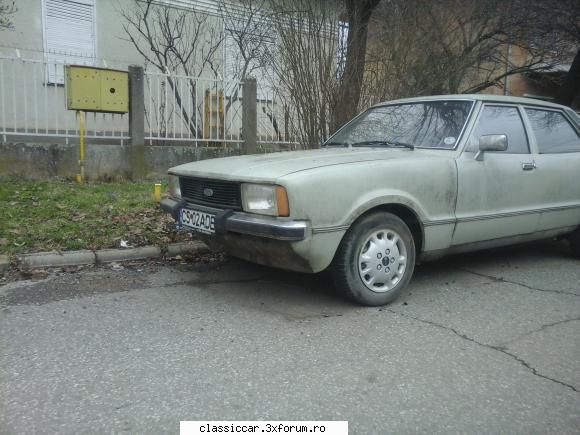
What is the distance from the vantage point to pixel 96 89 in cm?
752

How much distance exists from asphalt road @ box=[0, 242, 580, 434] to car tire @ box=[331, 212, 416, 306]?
0.50 feet

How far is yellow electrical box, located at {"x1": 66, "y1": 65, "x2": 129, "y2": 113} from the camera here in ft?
24.0

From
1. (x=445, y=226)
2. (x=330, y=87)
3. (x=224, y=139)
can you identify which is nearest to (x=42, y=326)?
(x=445, y=226)

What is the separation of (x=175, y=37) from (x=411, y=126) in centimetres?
838

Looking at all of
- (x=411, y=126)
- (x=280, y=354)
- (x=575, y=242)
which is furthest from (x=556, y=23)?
(x=280, y=354)

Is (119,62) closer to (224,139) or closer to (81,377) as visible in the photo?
(224,139)

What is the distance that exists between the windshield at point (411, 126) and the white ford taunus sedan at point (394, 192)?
12 millimetres

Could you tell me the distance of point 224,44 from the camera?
1213 cm

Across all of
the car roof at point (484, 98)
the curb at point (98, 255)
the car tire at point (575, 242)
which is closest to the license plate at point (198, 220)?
the curb at point (98, 255)

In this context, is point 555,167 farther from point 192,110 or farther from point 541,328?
point 192,110

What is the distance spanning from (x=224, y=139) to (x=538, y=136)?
556cm

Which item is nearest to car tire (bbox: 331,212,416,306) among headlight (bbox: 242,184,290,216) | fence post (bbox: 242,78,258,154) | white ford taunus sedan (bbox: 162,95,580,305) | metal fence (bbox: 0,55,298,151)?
white ford taunus sedan (bbox: 162,95,580,305)

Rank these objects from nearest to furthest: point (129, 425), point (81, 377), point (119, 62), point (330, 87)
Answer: point (129, 425), point (81, 377), point (330, 87), point (119, 62)

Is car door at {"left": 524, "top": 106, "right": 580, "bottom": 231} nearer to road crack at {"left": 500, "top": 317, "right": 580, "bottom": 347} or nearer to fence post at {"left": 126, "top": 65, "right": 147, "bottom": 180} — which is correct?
road crack at {"left": 500, "top": 317, "right": 580, "bottom": 347}
